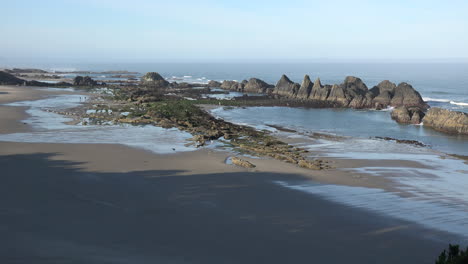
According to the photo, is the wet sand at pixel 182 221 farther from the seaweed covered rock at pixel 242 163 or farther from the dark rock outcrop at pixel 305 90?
the dark rock outcrop at pixel 305 90

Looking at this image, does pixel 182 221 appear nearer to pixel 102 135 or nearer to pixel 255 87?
pixel 102 135

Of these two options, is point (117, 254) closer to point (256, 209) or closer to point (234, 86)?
point (256, 209)

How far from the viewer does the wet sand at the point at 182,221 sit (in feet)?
27.2

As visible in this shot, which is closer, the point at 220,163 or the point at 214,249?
the point at 214,249

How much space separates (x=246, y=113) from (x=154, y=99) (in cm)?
994

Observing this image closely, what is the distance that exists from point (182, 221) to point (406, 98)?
4086 cm

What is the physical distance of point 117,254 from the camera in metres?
7.95

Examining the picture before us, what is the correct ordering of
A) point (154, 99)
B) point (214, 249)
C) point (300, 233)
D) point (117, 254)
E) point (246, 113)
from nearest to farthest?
point (117, 254), point (214, 249), point (300, 233), point (246, 113), point (154, 99)

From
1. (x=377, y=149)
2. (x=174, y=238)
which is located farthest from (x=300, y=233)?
(x=377, y=149)

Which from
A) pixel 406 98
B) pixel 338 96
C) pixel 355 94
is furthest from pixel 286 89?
pixel 406 98

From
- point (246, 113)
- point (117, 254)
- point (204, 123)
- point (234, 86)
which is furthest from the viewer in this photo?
point (234, 86)

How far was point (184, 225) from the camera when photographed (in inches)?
385

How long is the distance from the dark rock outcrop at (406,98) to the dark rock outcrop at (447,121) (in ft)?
42.4

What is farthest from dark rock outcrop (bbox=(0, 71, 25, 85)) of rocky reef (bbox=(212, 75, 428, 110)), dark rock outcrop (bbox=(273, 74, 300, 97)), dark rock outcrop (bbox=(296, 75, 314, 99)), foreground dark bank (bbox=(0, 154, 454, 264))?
foreground dark bank (bbox=(0, 154, 454, 264))
